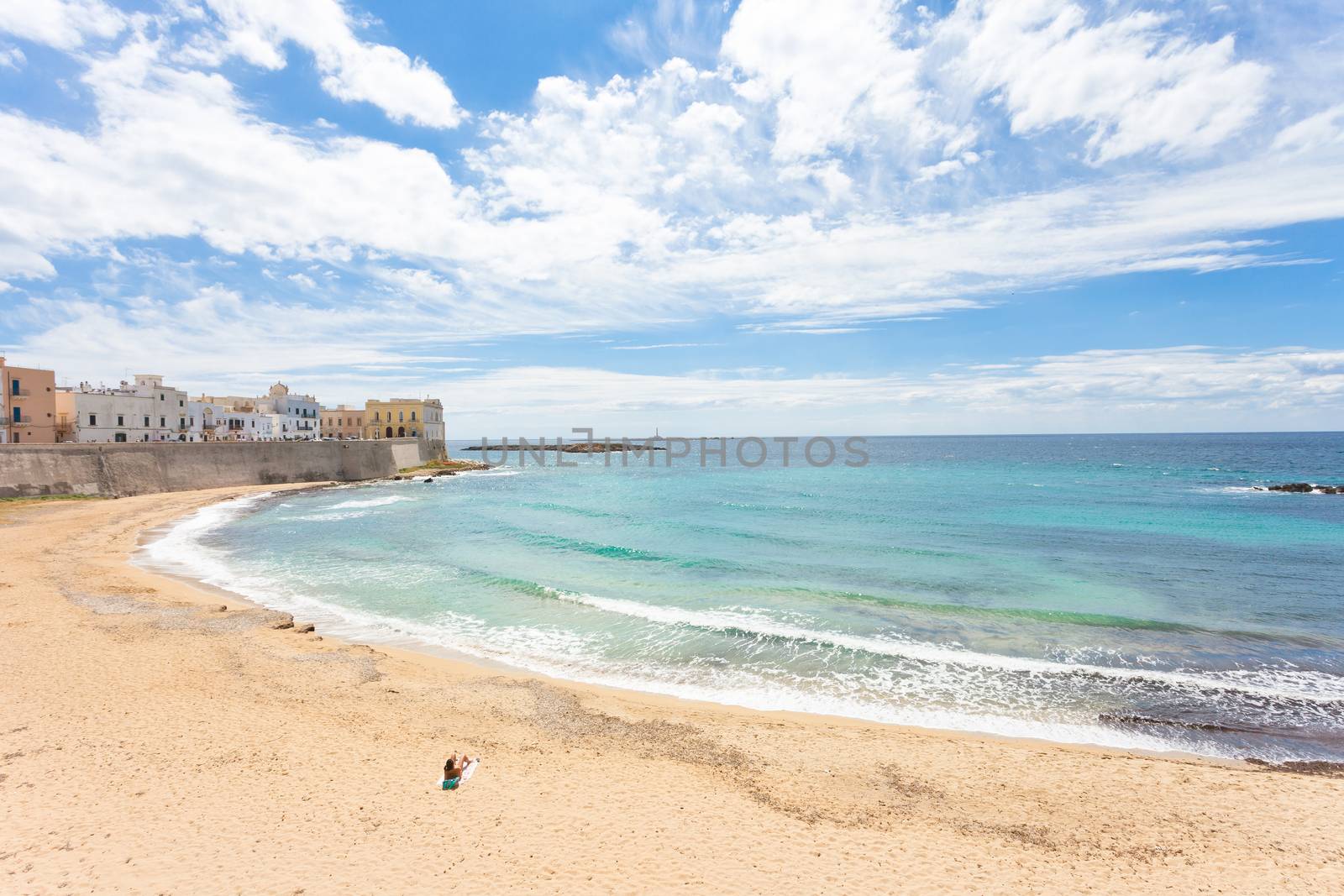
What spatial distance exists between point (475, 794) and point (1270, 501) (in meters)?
Answer: 51.3

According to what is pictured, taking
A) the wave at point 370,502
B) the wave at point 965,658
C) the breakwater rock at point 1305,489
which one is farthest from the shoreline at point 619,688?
the breakwater rock at point 1305,489

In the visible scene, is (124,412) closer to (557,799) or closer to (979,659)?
(557,799)

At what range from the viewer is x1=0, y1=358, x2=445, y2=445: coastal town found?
146 feet

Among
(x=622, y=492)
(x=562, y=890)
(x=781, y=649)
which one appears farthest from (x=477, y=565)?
(x=622, y=492)

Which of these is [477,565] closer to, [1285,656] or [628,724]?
[628,724]

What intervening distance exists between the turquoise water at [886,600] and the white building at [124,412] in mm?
22490

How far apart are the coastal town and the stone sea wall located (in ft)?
19.1

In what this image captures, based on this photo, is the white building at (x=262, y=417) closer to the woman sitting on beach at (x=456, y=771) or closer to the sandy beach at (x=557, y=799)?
the sandy beach at (x=557, y=799)

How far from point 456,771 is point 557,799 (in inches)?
52.2

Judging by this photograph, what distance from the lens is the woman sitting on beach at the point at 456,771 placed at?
24.9ft

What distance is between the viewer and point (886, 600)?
17453 mm

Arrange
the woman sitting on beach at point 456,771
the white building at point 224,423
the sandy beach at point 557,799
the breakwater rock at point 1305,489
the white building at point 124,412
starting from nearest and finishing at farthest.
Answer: the sandy beach at point 557,799 → the woman sitting on beach at point 456,771 → the breakwater rock at point 1305,489 → the white building at point 124,412 → the white building at point 224,423

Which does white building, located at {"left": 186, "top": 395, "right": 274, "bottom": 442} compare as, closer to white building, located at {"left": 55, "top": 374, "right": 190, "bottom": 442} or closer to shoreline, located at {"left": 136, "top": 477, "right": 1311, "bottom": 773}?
white building, located at {"left": 55, "top": 374, "right": 190, "bottom": 442}

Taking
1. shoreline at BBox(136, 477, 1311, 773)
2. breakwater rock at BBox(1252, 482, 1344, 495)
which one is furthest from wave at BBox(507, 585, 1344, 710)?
breakwater rock at BBox(1252, 482, 1344, 495)
